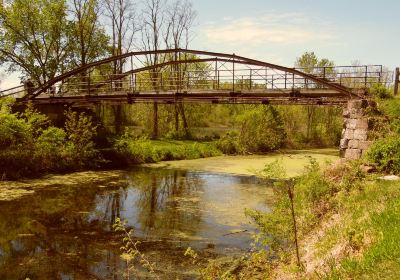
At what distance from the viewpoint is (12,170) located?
2095 cm

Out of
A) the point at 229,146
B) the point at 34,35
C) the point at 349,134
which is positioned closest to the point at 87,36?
the point at 34,35

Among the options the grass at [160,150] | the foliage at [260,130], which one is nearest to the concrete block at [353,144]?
the grass at [160,150]

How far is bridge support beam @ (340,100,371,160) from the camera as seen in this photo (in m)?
15.4

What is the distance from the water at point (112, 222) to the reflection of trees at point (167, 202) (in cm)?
4

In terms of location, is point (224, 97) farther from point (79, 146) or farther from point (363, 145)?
point (79, 146)

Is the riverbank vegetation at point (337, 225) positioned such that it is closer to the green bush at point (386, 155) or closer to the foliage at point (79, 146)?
the green bush at point (386, 155)

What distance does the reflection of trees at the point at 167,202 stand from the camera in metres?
13.8

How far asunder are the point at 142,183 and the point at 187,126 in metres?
22.6

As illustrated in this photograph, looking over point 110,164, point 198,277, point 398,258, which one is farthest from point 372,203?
point 110,164

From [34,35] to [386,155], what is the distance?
33703mm

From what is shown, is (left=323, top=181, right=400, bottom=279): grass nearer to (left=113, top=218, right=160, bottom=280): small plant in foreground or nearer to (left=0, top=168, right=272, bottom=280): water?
(left=113, top=218, right=160, bottom=280): small plant in foreground

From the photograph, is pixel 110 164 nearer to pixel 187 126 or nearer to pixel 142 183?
pixel 142 183

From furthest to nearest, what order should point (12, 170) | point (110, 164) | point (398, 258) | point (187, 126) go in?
1. point (187, 126)
2. point (110, 164)
3. point (12, 170)
4. point (398, 258)

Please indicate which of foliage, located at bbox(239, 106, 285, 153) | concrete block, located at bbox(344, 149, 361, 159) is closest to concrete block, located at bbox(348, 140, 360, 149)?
concrete block, located at bbox(344, 149, 361, 159)
